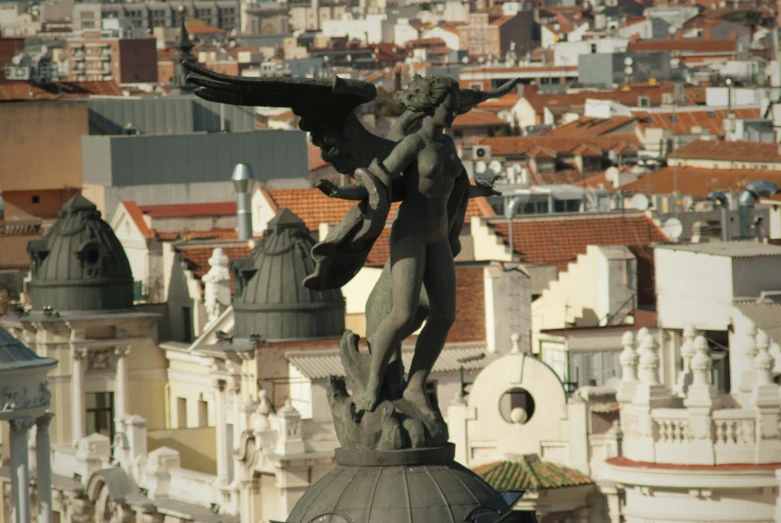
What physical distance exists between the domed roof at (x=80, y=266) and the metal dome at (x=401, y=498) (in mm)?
48131

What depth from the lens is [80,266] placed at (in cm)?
6231

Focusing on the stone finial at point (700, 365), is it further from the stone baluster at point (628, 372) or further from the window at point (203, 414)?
the window at point (203, 414)

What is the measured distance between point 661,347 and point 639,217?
22.6m

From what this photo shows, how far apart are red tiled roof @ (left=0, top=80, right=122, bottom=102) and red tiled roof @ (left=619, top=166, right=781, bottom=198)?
2430 cm

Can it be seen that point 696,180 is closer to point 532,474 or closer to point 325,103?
point 532,474

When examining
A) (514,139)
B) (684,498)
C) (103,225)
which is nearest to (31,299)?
(103,225)

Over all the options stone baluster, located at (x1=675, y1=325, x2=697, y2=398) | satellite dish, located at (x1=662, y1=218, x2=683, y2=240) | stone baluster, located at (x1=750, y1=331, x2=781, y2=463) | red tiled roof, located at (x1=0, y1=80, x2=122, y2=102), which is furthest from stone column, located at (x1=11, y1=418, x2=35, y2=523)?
red tiled roof, located at (x1=0, y1=80, x2=122, y2=102)

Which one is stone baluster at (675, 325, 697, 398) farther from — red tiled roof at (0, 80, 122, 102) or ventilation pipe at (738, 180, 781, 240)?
red tiled roof at (0, 80, 122, 102)

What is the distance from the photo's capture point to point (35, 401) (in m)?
41.2

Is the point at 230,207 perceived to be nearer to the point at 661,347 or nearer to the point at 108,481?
the point at 108,481

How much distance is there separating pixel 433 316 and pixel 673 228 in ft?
173

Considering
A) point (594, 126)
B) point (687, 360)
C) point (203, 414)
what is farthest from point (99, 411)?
point (594, 126)

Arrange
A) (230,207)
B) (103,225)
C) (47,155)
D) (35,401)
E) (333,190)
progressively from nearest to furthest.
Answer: (333,190), (35,401), (103,225), (230,207), (47,155)

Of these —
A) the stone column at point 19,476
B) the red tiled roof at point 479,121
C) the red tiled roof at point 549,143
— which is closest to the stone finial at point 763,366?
the stone column at point 19,476
